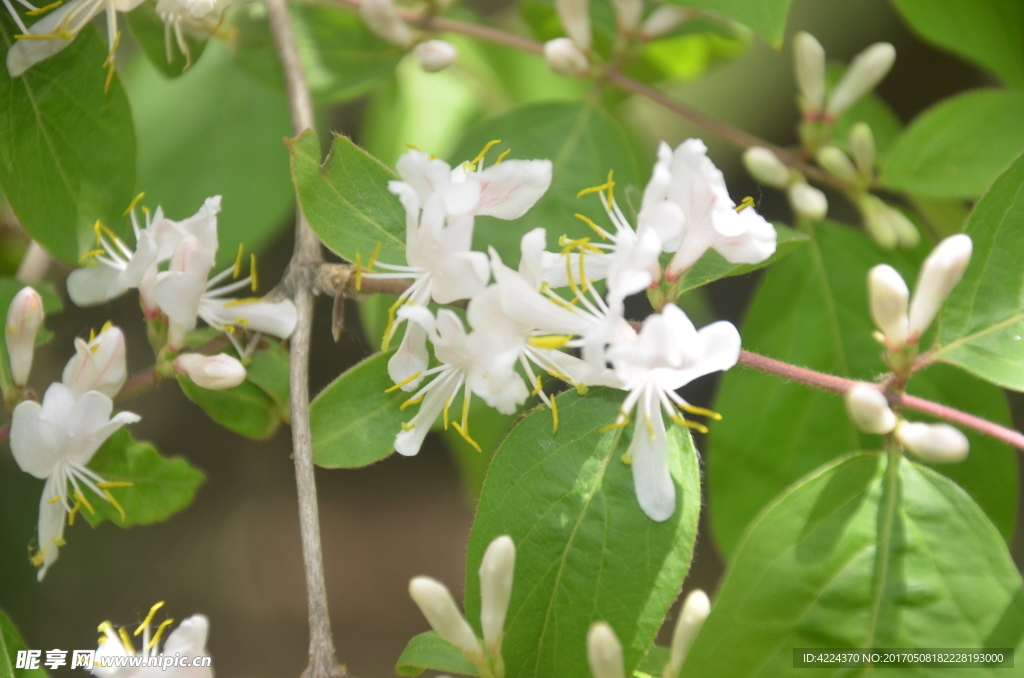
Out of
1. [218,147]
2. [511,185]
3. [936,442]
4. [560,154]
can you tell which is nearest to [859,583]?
[936,442]

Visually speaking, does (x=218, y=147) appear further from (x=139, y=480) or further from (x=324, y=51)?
(x=139, y=480)

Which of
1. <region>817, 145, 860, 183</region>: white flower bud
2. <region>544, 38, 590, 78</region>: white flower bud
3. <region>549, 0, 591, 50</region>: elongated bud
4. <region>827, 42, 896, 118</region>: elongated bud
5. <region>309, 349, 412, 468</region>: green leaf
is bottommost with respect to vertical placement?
<region>309, 349, 412, 468</region>: green leaf

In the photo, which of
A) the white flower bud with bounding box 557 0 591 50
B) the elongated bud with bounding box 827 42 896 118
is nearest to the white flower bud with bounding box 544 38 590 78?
the white flower bud with bounding box 557 0 591 50

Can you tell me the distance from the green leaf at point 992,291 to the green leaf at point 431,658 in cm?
52

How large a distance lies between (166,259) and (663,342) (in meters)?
0.51

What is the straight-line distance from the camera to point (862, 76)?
111 centimetres

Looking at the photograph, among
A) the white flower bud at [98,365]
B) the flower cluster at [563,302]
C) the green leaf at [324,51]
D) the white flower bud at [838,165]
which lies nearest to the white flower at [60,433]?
the white flower bud at [98,365]

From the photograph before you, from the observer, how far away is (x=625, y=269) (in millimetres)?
655

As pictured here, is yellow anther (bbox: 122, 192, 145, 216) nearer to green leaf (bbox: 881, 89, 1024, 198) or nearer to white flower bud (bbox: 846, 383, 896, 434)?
white flower bud (bbox: 846, 383, 896, 434)

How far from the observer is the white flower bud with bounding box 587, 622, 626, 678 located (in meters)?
0.64

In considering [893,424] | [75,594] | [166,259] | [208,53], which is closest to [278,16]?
[166,259]

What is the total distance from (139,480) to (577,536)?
1.54 feet

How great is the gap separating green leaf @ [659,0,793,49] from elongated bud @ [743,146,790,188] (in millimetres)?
334

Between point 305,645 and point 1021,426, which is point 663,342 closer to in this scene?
point 1021,426
